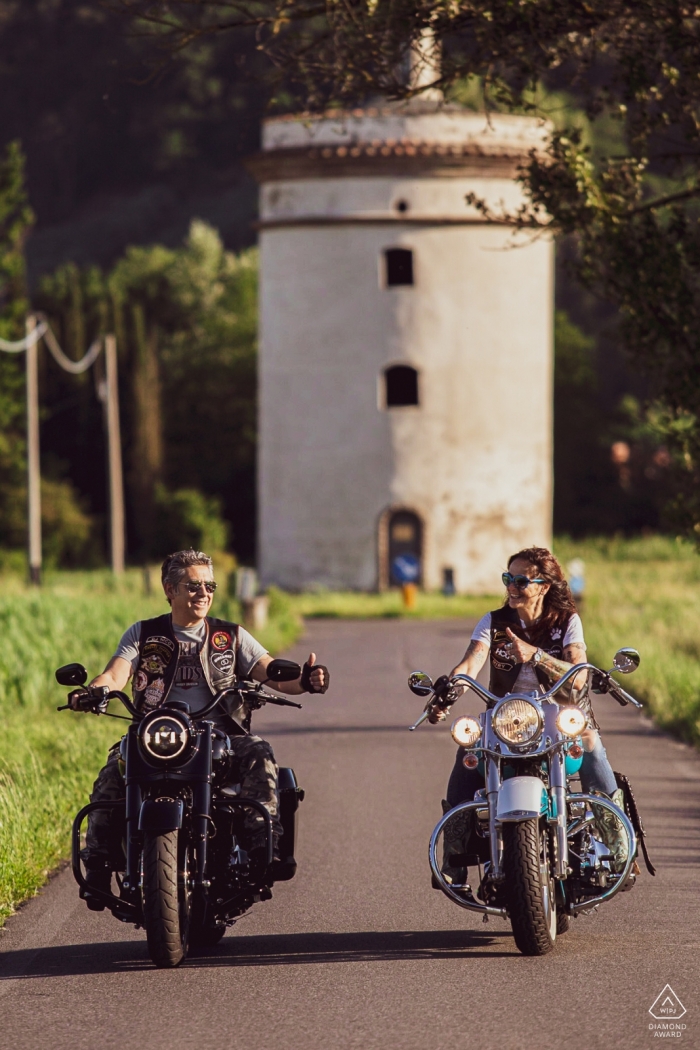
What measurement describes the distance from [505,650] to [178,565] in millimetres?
1505

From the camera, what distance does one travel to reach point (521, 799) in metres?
8.27

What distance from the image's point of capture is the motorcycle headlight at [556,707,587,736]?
8391 millimetres

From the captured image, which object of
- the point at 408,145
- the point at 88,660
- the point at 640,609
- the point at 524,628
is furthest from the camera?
the point at 408,145

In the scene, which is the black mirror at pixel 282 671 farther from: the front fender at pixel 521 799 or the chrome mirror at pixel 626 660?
the chrome mirror at pixel 626 660

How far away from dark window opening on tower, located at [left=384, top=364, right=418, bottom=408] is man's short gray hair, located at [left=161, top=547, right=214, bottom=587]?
3822 cm

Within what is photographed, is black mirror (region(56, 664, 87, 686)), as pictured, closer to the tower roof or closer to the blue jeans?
the blue jeans

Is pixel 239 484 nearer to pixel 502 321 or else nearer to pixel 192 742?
pixel 502 321

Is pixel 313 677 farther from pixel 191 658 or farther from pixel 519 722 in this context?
pixel 519 722

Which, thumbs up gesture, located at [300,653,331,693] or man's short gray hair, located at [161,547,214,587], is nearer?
thumbs up gesture, located at [300,653,331,693]

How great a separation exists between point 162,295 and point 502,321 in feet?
126

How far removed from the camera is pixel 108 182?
122 m

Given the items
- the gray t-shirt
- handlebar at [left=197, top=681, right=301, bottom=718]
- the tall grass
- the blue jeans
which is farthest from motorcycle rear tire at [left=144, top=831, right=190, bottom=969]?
the tall grass

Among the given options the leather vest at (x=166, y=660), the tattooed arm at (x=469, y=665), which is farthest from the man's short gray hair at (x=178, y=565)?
the tattooed arm at (x=469, y=665)

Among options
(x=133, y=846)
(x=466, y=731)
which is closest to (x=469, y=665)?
(x=466, y=731)
